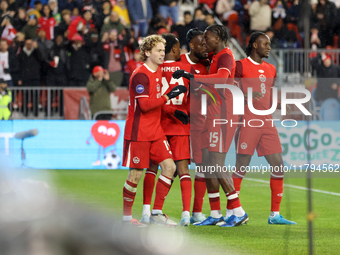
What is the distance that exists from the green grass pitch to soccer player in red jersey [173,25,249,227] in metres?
0.26

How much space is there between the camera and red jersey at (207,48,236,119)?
6152 millimetres

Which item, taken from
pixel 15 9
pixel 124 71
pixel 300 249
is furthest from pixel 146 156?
pixel 15 9

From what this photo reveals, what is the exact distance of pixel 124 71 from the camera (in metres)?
15.5

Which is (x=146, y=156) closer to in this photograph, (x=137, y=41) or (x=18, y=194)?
(x=18, y=194)

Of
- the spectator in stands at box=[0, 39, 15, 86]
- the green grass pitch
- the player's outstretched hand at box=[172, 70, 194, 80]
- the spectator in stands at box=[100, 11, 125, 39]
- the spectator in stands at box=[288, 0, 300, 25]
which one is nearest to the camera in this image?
the green grass pitch

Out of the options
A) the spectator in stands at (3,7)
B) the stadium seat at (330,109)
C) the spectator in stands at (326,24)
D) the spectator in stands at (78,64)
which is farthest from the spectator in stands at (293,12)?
the spectator in stands at (3,7)

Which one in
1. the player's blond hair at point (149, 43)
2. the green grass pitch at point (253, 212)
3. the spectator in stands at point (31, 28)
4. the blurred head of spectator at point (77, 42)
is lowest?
the green grass pitch at point (253, 212)

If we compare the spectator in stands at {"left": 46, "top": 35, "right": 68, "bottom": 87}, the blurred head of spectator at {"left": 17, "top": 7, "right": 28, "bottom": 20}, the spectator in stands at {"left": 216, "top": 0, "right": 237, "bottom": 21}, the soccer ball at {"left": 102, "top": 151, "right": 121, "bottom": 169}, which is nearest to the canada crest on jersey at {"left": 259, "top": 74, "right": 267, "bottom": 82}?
the soccer ball at {"left": 102, "top": 151, "right": 121, "bottom": 169}

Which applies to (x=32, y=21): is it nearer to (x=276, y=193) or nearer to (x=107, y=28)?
(x=107, y=28)

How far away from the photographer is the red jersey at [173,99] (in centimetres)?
640

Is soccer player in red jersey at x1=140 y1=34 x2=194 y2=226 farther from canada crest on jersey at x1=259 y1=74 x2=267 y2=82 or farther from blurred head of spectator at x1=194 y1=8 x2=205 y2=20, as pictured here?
blurred head of spectator at x1=194 y1=8 x2=205 y2=20

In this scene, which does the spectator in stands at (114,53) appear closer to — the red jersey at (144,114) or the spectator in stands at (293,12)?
the spectator in stands at (293,12)

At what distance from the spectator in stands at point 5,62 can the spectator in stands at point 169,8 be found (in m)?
4.71

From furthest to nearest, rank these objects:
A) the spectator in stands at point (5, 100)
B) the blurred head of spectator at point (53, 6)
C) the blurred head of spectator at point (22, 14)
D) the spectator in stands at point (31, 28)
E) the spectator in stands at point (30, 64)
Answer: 1. the blurred head of spectator at point (53, 6)
2. the blurred head of spectator at point (22, 14)
3. the spectator in stands at point (31, 28)
4. the spectator in stands at point (30, 64)
5. the spectator in stands at point (5, 100)
